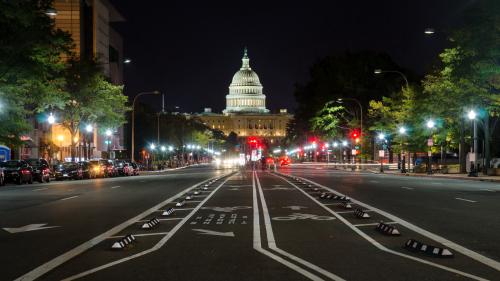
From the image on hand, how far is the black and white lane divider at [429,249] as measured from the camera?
1148 cm

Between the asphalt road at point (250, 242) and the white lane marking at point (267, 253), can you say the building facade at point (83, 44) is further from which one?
the white lane marking at point (267, 253)

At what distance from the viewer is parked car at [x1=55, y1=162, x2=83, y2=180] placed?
55.5 m

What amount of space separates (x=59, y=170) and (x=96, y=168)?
583 centimetres

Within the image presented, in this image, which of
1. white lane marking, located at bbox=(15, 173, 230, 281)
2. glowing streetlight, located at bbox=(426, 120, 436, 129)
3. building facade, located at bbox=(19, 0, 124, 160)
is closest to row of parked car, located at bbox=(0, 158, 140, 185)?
building facade, located at bbox=(19, 0, 124, 160)

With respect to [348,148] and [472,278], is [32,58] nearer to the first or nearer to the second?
[472,278]

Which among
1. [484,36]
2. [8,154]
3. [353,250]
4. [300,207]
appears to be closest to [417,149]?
[484,36]

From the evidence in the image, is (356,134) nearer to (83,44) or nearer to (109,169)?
(83,44)

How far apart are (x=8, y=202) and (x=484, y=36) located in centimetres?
2734

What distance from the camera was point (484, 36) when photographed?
40531 millimetres

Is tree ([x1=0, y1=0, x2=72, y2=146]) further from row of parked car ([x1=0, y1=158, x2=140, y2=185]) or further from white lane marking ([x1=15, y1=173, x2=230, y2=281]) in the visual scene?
white lane marking ([x1=15, y1=173, x2=230, y2=281])

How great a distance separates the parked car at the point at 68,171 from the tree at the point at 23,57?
261 inches

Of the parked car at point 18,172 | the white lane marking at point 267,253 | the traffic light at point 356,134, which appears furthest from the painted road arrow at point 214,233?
the traffic light at point 356,134

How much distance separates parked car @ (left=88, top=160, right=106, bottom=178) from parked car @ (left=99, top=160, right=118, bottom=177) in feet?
1.41

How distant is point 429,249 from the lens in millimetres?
11859
